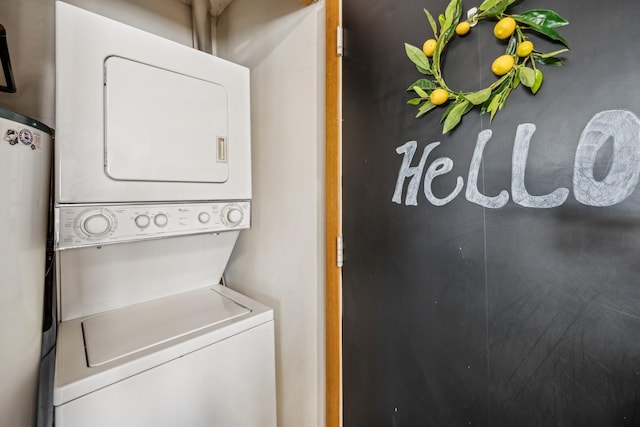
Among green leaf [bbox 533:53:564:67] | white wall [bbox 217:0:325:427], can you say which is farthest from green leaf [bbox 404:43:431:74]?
white wall [bbox 217:0:325:427]

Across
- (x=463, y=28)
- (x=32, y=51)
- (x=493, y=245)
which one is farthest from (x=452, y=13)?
(x=32, y=51)

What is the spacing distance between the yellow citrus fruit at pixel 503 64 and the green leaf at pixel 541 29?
80 mm

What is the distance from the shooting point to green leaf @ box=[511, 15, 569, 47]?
2.37 feet

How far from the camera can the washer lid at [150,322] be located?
1.14m

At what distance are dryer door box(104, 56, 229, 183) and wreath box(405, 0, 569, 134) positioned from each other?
1.00m

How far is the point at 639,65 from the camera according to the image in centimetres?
64

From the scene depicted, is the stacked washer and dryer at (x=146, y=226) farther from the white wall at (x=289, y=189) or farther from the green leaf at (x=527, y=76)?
the green leaf at (x=527, y=76)

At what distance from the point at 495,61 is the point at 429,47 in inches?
9.6

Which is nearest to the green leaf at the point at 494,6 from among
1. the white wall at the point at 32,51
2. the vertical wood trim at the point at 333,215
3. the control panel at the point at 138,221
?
the vertical wood trim at the point at 333,215

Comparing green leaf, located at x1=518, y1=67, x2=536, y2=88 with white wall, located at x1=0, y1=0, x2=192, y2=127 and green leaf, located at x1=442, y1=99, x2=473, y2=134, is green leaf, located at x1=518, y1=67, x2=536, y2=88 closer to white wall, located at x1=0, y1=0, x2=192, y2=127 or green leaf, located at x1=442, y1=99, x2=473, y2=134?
green leaf, located at x1=442, y1=99, x2=473, y2=134

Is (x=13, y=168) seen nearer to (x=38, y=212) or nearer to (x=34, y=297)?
(x=38, y=212)

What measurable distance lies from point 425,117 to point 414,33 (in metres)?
0.34

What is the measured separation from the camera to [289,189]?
1610 mm

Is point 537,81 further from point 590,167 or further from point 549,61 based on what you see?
point 590,167
